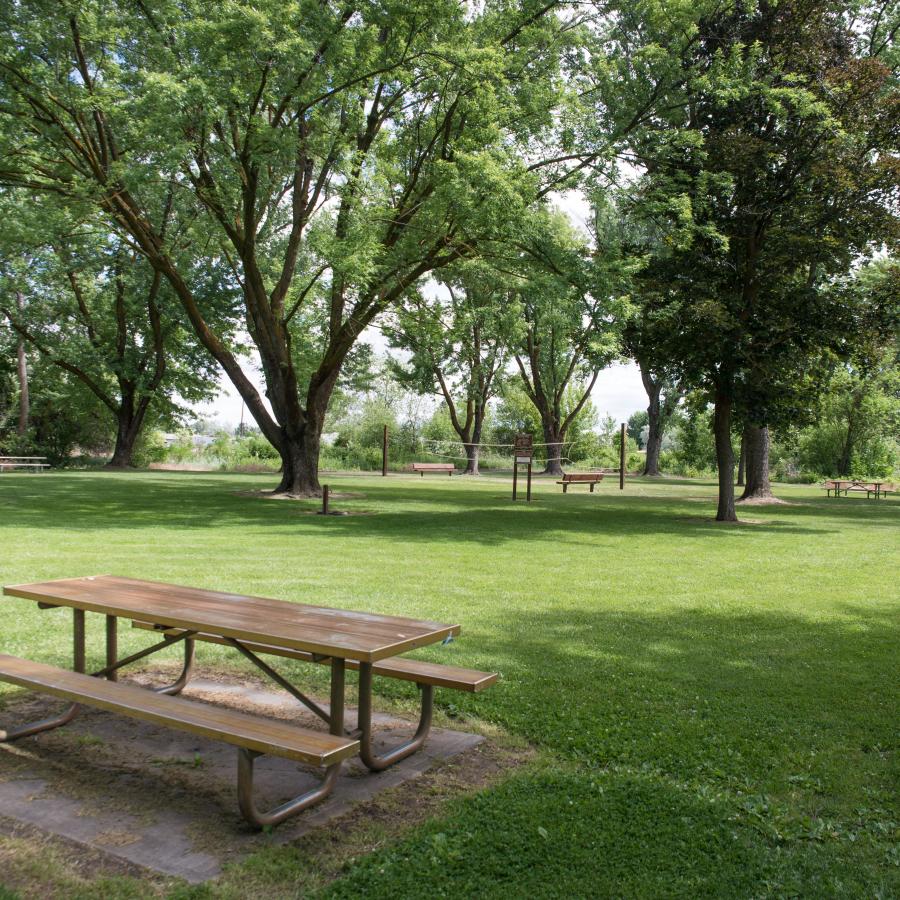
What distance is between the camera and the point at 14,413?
3625 cm

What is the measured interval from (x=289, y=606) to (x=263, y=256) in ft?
71.9

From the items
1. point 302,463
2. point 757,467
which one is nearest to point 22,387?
point 302,463

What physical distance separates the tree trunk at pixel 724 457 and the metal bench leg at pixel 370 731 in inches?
545

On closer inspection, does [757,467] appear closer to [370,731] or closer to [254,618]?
[370,731]

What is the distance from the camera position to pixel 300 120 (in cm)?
1602

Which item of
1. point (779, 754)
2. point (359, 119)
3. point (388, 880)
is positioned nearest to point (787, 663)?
point (779, 754)

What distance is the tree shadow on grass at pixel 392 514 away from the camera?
1328 centimetres

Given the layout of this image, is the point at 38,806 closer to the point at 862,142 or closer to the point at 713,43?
the point at 862,142

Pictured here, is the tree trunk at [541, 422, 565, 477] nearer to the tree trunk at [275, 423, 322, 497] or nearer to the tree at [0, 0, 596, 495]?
the tree trunk at [275, 423, 322, 497]

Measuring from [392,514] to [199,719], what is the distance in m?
13.3

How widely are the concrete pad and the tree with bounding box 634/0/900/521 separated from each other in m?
12.6

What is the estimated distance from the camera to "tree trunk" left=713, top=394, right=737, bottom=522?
16.6 m

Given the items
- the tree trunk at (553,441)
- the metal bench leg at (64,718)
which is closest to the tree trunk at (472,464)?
the tree trunk at (553,441)

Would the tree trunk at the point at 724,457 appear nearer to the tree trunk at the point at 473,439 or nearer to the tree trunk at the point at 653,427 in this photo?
the tree trunk at the point at 473,439
